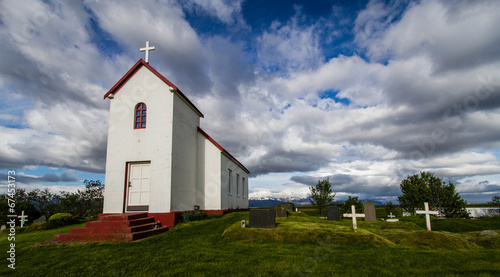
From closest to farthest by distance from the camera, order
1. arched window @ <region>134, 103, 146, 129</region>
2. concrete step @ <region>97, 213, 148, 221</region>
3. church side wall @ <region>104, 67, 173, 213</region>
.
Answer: concrete step @ <region>97, 213, 148, 221</region> < church side wall @ <region>104, 67, 173, 213</region> < arched window @ <region>134, 103, 146, 129</region>

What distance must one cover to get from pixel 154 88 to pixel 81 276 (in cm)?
975

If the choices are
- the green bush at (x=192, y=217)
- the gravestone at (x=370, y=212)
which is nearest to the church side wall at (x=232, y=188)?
the green bush at (x=192, y=217)

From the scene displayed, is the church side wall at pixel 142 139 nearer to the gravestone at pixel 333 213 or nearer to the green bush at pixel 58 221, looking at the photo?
the green bush at pixel 58 221

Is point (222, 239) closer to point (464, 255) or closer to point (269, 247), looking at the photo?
point (269, 247)

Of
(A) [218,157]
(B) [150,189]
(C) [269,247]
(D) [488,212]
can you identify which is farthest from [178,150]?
(D) [488,212]

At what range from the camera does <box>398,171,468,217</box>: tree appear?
78.9 feet

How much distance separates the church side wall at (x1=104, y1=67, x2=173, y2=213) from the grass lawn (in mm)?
3160

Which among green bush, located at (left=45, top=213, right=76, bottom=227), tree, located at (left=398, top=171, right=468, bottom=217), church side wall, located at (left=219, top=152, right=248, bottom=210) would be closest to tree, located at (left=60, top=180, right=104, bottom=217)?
green bush, located at (left=45, top=213, right=76, bottom=227)

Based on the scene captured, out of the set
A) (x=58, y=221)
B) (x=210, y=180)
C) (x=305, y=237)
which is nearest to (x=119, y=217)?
(x=210, y=180)

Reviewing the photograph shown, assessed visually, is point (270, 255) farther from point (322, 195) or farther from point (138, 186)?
point (322, 195)

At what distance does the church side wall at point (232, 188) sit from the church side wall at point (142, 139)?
4732 mm

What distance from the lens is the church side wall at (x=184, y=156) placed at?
13.5 metres

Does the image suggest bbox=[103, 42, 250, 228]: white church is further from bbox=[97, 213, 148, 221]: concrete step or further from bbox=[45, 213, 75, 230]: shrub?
bbox=[45, 213, 75, 230]: shrub

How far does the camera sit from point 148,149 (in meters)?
13.2
